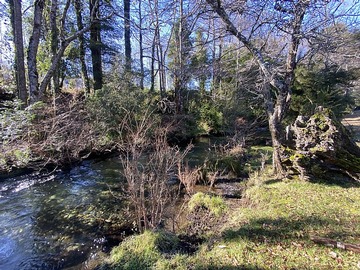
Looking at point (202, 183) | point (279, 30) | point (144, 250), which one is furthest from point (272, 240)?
point (279, 30)

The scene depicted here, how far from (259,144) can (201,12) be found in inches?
297

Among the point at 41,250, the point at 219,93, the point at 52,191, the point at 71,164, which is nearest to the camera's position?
the point at 41,250

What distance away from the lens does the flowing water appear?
3.20 metres

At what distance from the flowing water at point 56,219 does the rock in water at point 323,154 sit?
153 inches

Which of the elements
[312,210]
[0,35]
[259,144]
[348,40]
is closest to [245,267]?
[312,210]

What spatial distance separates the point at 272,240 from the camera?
2.85m

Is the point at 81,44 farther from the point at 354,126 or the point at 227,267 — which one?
the point at 354,126

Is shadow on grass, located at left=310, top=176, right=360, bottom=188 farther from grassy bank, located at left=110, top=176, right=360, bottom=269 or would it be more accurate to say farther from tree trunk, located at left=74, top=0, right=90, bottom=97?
tree trunk, located at left=74, top=0, right=90, bottom=97

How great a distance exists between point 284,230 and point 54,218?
161 inches

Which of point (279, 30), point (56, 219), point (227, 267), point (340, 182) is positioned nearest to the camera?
point (227, 267)

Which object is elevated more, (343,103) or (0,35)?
(0,35)

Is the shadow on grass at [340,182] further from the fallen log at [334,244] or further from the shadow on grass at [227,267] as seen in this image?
the shadow on grass at [227,267]

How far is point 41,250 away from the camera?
3322 mm

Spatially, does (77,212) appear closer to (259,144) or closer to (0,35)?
(259,144)
